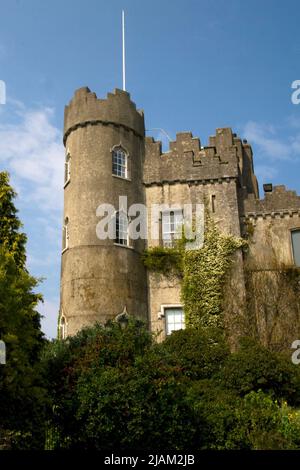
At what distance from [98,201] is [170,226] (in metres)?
3.69

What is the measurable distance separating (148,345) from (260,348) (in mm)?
4434

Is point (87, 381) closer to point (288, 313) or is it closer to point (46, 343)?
point (46, 343)

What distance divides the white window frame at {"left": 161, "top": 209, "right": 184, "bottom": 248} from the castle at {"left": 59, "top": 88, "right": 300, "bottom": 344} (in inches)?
1.9

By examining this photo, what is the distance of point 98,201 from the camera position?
74.4 ft

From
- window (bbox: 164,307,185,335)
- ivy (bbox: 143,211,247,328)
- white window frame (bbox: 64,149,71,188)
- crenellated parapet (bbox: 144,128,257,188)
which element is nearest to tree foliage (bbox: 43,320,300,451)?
ivy (bbox: 143,211,247,328)

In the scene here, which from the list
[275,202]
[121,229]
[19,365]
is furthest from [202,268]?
[19,365]

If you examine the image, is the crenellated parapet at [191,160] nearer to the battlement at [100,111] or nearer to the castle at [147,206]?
the castle at [147,206]

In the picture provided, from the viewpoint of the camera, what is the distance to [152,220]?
24031 mm

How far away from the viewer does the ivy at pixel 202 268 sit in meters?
21.5

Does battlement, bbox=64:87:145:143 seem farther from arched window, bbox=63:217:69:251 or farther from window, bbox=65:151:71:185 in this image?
arched window, bbox=63:217:69:251

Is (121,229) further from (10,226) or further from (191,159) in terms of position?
Answer: (10,226)

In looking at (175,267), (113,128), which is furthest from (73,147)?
(175,267)
